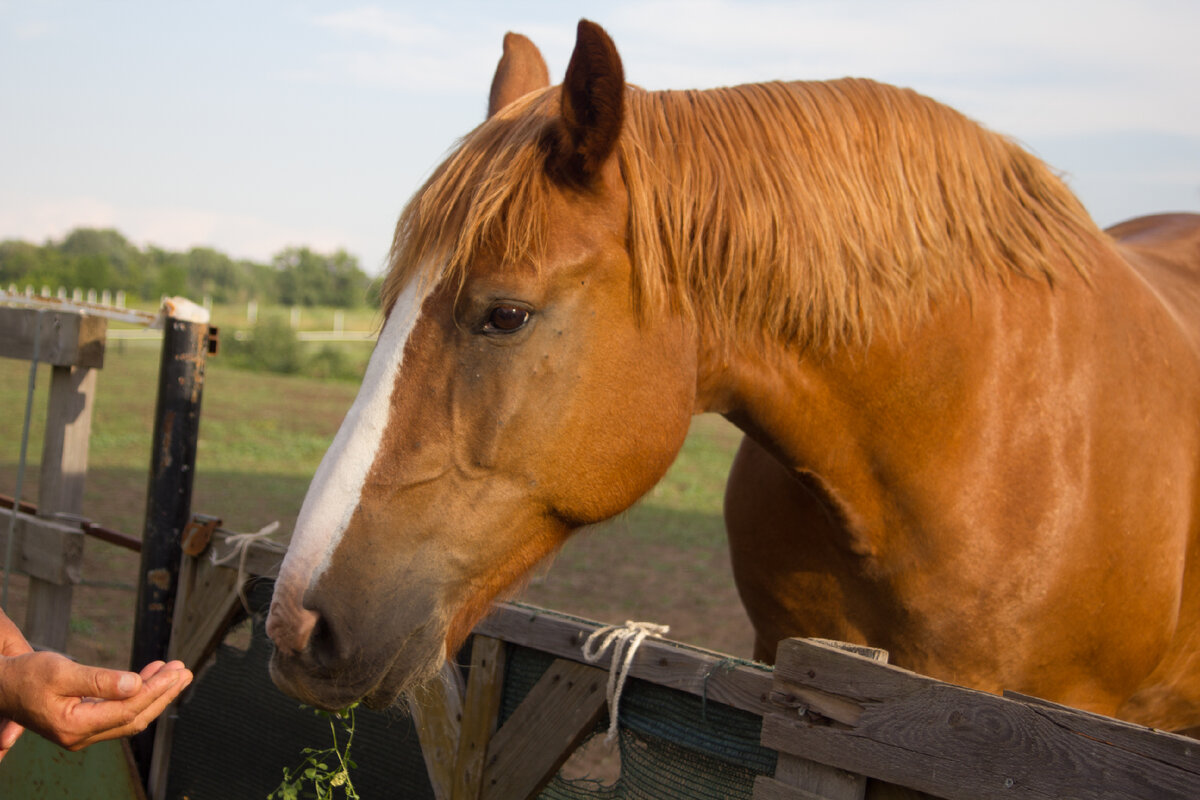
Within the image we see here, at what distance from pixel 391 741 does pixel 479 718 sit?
0.43 meters

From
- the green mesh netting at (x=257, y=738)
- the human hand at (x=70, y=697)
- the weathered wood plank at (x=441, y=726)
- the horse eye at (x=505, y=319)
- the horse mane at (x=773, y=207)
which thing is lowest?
the green mesh netting at (x=257, y=738)

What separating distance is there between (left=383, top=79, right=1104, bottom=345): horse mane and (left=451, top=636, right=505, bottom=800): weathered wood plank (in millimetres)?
1040

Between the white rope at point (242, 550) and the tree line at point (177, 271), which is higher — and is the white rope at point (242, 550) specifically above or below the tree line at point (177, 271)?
below

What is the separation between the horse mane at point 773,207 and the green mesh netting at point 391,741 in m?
0.85

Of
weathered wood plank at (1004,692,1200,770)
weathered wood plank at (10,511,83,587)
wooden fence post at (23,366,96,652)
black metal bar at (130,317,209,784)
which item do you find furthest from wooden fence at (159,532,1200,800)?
wooden fence post at (23,366,96,652)

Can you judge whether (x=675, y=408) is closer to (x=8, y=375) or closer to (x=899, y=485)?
(x=899, y=485)

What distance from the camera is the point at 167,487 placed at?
3002mm

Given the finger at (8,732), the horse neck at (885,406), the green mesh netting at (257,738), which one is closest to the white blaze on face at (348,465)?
the finger at (8,732)

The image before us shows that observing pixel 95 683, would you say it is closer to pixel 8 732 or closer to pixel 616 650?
pixel 8 732

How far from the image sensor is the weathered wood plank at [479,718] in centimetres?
234

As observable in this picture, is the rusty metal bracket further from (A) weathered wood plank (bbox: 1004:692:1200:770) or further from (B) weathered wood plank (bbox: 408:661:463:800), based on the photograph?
(A) weathered wood plank (bbox: 1004:692:1200:770)

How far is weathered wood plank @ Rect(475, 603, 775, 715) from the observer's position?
1.73 metres

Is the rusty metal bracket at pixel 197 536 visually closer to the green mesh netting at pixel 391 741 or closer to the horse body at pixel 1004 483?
the green mesh netting at pixel 391 741

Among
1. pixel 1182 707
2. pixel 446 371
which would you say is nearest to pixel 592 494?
pixel 446 371
